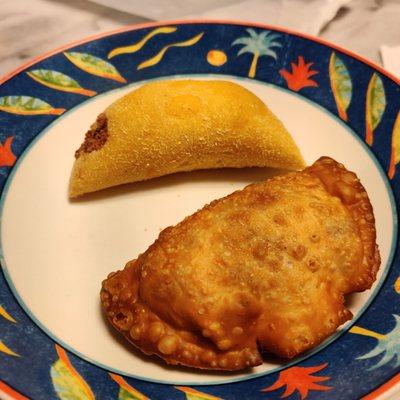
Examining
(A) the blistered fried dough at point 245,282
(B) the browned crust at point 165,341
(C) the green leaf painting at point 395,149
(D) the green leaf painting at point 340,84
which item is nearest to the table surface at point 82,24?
(D) the green leaf painting at point 340,84

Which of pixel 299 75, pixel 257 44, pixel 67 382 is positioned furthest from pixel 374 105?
pixel 67 382

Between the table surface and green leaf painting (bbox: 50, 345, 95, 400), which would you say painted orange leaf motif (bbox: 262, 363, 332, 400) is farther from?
the table surface

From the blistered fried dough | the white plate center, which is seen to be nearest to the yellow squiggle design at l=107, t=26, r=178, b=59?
the white plate center

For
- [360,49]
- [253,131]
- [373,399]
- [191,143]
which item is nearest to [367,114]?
[253,131]

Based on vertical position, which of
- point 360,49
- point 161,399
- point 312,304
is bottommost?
point 161,399

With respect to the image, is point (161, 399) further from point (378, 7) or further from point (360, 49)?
Result: point (378, 7)

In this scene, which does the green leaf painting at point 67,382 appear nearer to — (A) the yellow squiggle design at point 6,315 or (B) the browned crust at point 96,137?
(A) the yellow squiggle design at point 6,315
